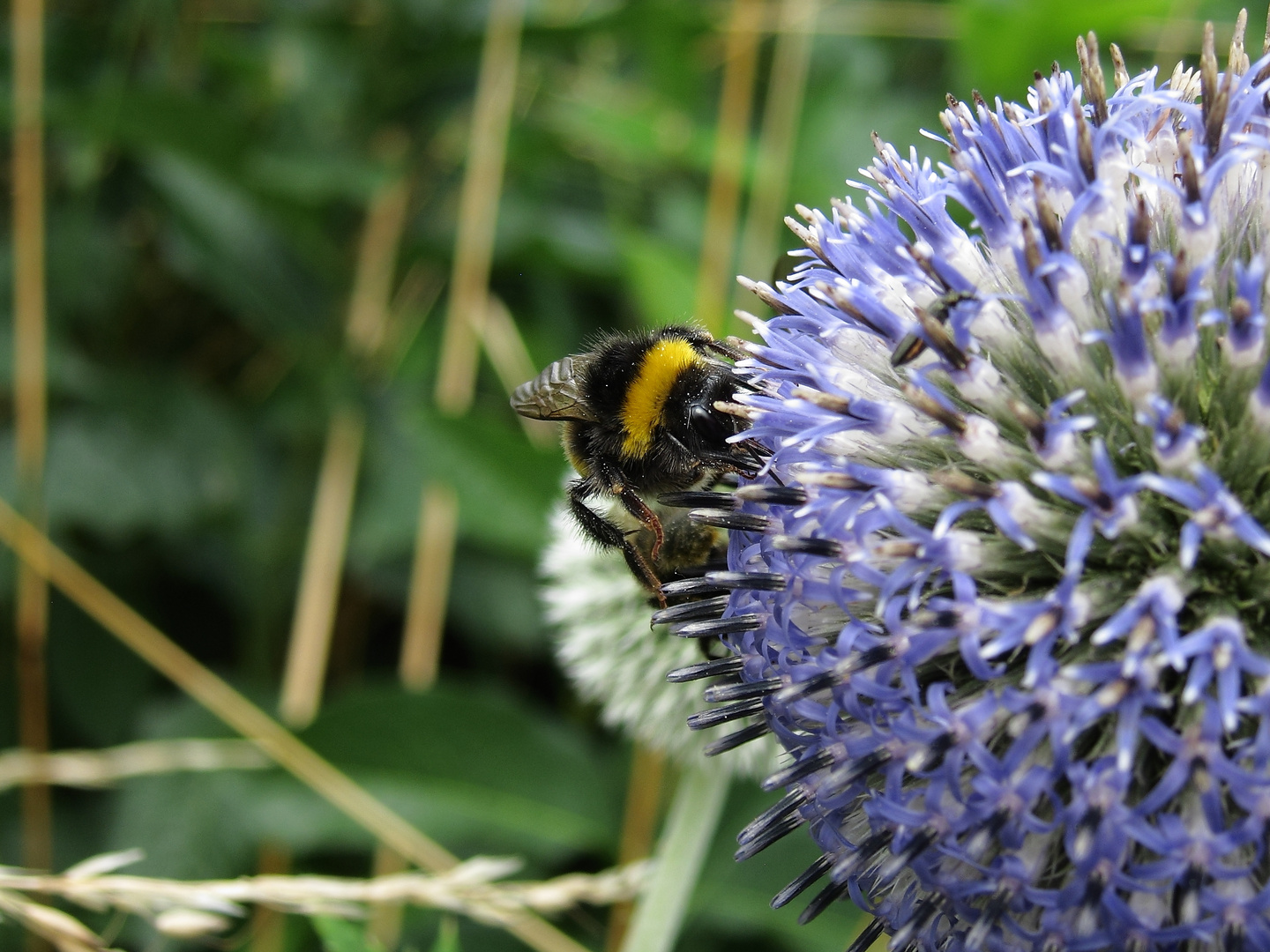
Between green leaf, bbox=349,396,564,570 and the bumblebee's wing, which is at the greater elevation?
the bumblebee's wing

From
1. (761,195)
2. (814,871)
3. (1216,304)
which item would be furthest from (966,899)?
(761,195)

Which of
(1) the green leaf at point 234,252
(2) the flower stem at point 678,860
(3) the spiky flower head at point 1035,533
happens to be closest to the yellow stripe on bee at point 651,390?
(3) the spiky flower head at point 1035,533

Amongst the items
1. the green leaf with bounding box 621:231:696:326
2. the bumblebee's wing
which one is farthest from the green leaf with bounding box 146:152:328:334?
the bumblebee's wing

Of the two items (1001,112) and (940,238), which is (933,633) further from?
(1001,112)

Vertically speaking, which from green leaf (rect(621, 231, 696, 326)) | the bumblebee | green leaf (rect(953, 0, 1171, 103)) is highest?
green leaf (rect(953, 0, 1171, 103))

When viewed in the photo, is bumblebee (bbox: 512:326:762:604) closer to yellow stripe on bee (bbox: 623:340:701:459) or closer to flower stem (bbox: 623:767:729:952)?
yellow stripe on bee (bbox: 623:340:701:459)
